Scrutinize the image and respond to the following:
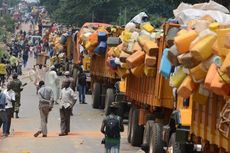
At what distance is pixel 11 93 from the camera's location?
22.2 meters

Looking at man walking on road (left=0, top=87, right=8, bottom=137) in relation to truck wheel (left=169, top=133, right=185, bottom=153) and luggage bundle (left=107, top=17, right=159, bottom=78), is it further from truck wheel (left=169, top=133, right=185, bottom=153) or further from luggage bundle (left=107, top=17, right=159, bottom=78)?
truck wheel (left=169, top=133, right=185, bottom=153)

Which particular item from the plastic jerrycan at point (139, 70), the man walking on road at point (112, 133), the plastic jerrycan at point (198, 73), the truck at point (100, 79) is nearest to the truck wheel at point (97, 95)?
the truck at point (100, 79)

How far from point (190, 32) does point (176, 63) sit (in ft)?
2.79

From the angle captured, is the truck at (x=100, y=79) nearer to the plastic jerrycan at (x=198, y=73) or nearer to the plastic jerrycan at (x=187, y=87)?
the plastic jerrycan at (x=187, y=87)

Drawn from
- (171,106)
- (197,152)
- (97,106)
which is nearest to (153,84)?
(171,106)

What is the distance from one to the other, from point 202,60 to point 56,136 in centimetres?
1189

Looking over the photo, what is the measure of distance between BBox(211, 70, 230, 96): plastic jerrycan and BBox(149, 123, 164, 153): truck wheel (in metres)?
6.34

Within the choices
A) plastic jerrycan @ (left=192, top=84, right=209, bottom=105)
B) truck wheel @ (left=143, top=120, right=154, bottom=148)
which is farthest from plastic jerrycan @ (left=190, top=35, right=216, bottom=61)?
truck wheel @ (left=143, top=120, right=154, bottom=148)

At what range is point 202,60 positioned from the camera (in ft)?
33.6

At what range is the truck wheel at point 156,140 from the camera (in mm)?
15927

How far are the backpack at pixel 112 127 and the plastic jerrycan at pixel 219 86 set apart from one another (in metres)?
5.41

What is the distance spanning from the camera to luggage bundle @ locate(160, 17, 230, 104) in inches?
376

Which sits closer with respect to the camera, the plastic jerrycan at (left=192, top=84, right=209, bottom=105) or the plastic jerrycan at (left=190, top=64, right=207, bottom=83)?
the plastic jerrycan at (left=190, top=64, right=207, bottom=83)

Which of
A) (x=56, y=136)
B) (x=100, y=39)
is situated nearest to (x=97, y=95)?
(x=100, y=39)
